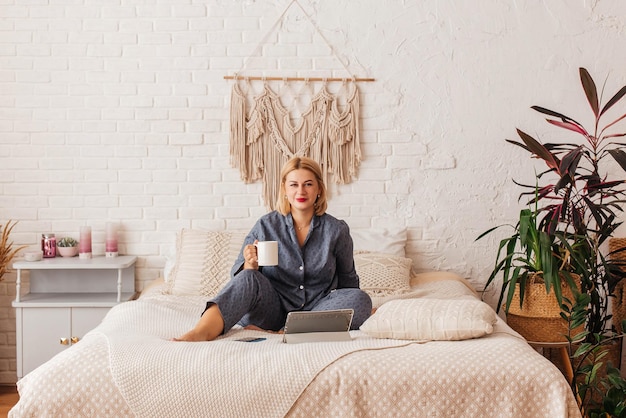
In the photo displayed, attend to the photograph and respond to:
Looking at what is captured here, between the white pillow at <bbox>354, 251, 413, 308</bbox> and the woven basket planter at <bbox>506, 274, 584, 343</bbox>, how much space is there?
57cm

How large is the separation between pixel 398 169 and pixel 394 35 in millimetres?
745

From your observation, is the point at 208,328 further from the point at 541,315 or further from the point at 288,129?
the point at 288,129

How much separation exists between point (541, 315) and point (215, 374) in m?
1.70

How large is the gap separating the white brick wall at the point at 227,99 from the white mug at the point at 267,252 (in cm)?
135

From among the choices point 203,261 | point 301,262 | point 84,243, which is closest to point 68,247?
point 84,243

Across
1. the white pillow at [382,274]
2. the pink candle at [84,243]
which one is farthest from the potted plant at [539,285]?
the pink candle at [84,243]

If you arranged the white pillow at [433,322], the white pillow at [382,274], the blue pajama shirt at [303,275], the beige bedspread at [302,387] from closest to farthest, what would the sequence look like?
1. the beige bedspread at [302,387]
2. the white pillow at [433,322]
3. the blue pajama shirt at [303,275]
4. the white pillow at [382,274]

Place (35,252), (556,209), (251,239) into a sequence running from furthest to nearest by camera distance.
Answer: (35,252) → (556,209) → (251,239)

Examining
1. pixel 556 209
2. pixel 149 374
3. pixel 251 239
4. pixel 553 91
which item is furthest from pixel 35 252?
pixel 553 91

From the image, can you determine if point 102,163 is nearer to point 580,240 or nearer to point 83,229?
point 83,229

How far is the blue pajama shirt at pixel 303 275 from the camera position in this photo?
2.78m

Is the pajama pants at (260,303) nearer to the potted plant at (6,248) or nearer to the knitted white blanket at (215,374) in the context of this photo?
the knitted white blanket at (215,374)

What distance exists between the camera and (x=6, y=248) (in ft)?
12.8

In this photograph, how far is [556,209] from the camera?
127 inches
